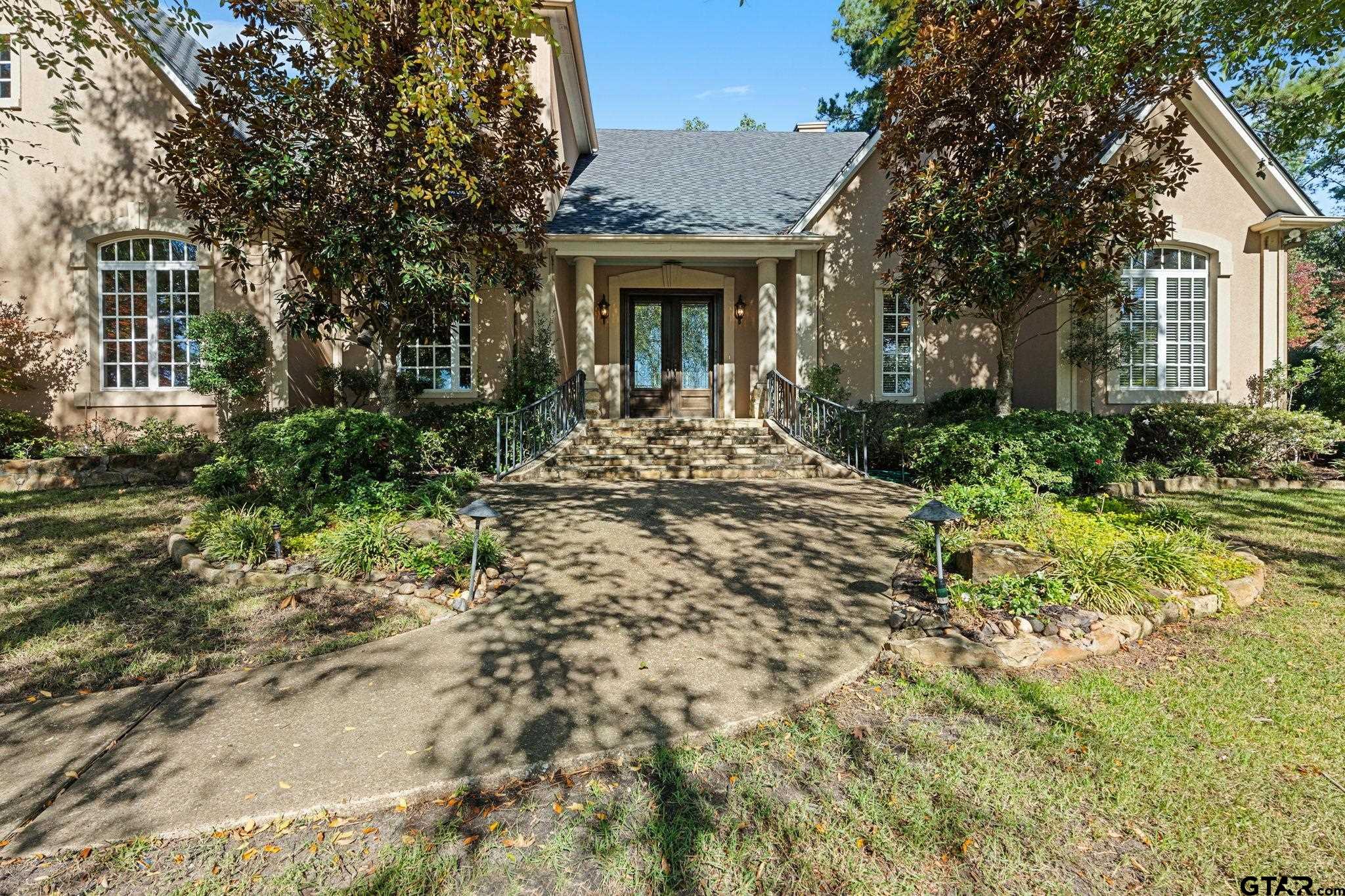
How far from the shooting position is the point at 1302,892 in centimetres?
212

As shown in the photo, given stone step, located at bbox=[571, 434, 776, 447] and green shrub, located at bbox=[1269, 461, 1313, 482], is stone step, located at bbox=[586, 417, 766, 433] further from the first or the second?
green shrub, located at bbox=[1269, 461, 1313, 482]

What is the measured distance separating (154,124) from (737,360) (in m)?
10.1

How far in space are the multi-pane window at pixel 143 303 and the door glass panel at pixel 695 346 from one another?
8.22 m

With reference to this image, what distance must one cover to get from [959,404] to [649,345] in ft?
19.5

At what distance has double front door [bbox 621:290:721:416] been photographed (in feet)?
41.5

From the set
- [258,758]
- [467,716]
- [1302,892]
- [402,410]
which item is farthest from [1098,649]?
[402,410]

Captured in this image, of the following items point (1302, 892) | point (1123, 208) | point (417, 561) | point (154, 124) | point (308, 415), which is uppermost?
point (154, 124)

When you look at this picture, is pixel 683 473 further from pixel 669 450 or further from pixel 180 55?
pixel 180 55

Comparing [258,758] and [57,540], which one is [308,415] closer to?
[57,540]

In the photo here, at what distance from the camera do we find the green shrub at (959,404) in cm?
1065

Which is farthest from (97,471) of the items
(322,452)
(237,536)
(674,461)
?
(674,461)

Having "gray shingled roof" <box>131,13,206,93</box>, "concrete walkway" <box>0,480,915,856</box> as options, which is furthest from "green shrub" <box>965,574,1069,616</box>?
"gray shingled roof" <box>131,13,206,93</box>

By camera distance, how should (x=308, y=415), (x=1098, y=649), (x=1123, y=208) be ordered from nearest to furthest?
1. (x=1098, y=649)
2. (x=308, y=415)
3. (x=1123, y=208)

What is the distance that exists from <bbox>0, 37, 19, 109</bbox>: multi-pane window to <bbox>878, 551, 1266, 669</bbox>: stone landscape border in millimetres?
13985
